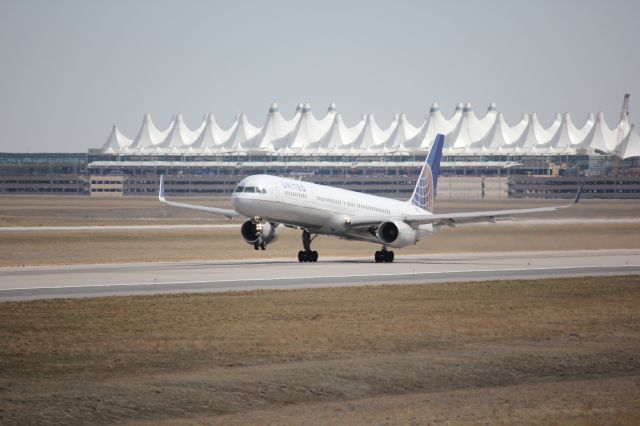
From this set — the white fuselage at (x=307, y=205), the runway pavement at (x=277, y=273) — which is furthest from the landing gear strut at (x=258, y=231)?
the runway pavement at (x=277, y=273)

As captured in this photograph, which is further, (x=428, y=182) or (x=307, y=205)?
(x=428, y=182)

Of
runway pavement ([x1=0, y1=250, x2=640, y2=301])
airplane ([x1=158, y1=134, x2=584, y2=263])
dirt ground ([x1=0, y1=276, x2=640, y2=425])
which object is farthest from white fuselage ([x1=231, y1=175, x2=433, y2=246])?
dirt ground ([x1=0, y1=276, x2=640, y2=425])

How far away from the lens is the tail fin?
7744 centimetres

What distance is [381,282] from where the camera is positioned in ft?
167

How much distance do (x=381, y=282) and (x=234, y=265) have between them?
14.5 meters

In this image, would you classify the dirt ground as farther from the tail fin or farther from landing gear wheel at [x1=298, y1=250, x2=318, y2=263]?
the tail fin

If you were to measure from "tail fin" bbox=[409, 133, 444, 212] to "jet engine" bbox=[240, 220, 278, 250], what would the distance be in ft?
55.5

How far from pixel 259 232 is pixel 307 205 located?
373 cm

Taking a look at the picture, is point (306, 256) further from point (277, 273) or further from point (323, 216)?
point (277, 273)

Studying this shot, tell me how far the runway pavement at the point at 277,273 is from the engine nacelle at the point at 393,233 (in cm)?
131

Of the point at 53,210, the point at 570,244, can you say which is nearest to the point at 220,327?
the point at 570,244

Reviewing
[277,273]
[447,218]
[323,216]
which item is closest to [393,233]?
[447,218]

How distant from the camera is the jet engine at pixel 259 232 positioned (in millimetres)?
61312

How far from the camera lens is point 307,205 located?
63.7 metres
